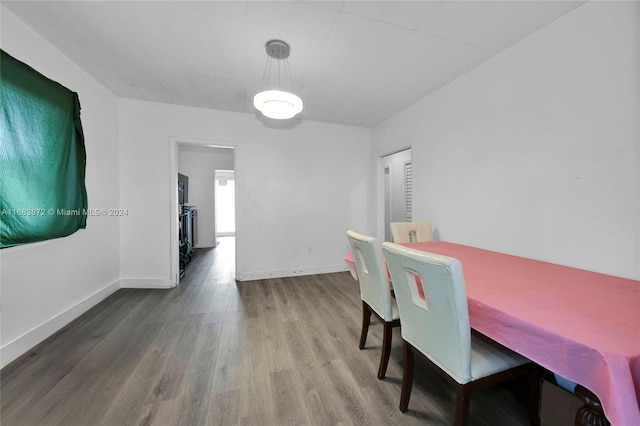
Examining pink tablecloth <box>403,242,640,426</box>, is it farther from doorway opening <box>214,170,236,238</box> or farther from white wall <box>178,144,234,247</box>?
doorway opening <box>214,170,236,238</box>

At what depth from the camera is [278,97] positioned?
72.5 inches

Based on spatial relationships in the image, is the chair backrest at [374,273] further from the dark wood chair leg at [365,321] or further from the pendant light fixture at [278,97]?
the pendant light fixture at [278,97]

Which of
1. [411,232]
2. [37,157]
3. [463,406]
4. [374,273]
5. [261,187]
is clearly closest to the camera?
[463,406]

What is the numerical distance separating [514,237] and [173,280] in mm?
4029

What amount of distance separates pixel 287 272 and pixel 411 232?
2106 mm

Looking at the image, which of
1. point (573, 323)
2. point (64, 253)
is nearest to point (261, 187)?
point (64, 253)

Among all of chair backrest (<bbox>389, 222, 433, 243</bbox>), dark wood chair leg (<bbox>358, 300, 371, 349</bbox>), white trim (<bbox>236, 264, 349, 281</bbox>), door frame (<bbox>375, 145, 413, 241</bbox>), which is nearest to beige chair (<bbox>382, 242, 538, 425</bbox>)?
dark wood chair leg (<bbox>358, 300, 371, 349</bbox>)

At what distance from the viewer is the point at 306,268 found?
12.8ft

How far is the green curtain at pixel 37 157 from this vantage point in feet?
5.28

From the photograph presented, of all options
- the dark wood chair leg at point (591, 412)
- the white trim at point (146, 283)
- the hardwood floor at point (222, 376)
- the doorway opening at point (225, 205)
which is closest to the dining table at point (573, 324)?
the dark wood chair leg at point (591, 412)

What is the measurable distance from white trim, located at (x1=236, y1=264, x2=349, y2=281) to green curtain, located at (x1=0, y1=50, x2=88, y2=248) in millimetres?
2017

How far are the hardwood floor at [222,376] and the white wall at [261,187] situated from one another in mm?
1063

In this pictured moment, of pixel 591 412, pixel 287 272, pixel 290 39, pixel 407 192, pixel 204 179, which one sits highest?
pixel 290 39

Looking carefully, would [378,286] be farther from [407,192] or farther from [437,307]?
[407,192]
